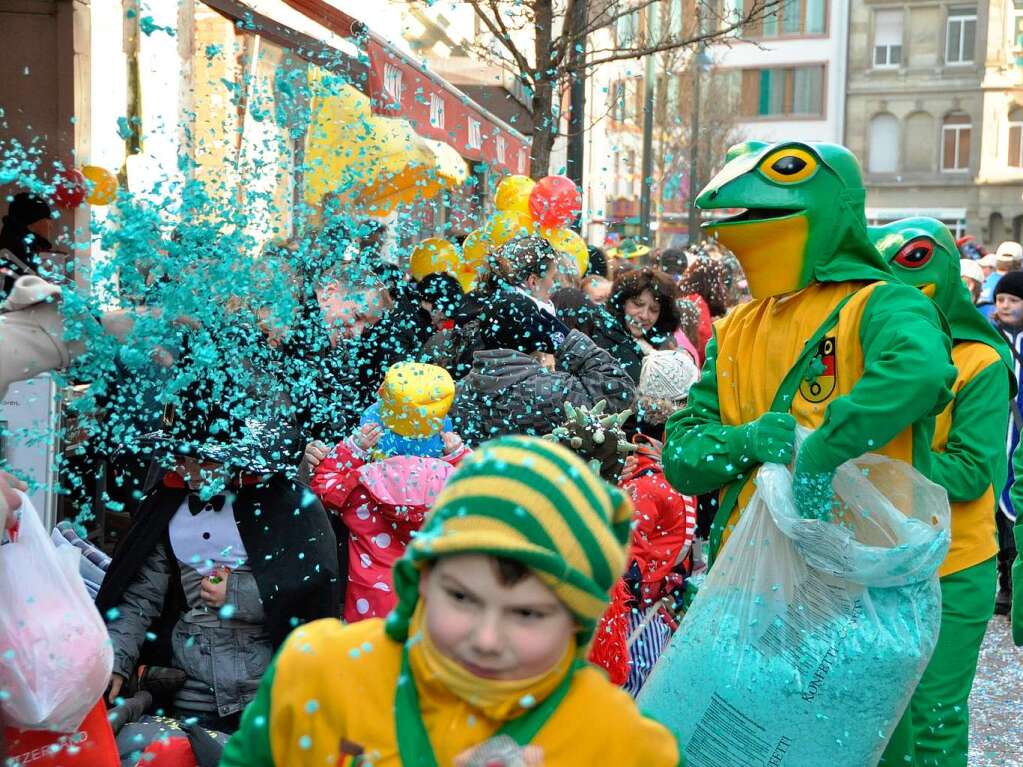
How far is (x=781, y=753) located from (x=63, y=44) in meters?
5.40

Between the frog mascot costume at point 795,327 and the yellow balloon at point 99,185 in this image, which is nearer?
the frog mascot costume at point 795,327

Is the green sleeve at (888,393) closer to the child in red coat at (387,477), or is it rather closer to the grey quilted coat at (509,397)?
the child in red coat at (387,477)

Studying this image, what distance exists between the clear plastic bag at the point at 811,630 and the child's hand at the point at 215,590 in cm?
113

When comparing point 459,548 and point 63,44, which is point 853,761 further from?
point 63,44

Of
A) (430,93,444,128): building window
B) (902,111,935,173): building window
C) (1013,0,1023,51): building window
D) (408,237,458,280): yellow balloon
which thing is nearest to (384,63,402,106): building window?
(430,93,444,128): building window

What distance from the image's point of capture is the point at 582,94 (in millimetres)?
10359

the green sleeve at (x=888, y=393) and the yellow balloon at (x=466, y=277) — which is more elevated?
the yellow balloon at (x=466, y=277)

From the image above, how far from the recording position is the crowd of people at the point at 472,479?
190 cm

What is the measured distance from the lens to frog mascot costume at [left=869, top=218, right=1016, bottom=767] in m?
3.67

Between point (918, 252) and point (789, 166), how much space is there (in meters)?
1.02

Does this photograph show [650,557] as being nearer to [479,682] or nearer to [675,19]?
[479,682]

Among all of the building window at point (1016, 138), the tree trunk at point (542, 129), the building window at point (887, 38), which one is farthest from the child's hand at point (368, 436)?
the building window at point (887, 38)

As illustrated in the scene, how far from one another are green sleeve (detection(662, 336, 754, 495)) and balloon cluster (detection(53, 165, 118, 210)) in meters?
2.43

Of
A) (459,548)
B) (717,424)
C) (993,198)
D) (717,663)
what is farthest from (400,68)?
(993,198)
